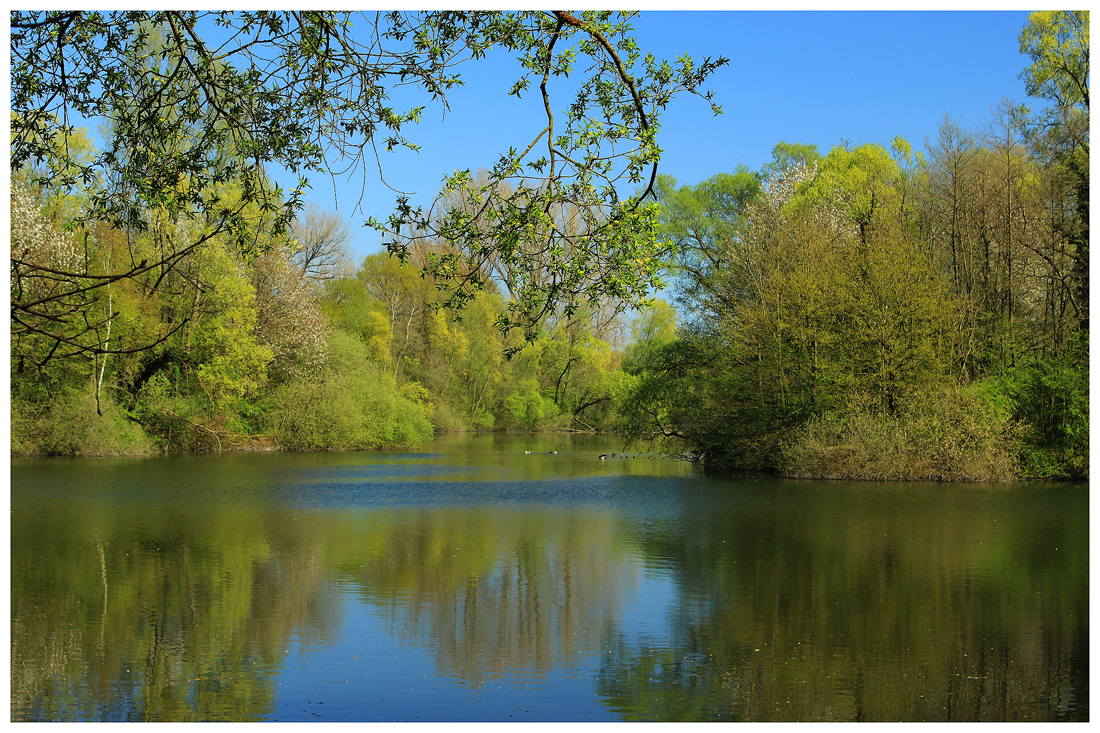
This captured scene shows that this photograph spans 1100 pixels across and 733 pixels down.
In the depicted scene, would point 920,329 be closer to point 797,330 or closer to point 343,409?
point 797,330

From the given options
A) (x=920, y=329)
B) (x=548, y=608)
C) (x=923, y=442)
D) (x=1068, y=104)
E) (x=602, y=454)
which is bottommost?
(x=602, y=454)

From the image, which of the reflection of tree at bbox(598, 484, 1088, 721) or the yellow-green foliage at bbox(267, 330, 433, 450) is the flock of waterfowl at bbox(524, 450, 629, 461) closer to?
the yellow-green foliage at bbox(267, 330, 433, 450)

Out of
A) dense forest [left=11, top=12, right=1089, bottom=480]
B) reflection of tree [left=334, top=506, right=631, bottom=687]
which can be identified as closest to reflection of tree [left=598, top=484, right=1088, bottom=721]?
reflection of tree [left=334, top=506, right=631, bottom=687]

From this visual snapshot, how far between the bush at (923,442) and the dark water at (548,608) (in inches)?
133

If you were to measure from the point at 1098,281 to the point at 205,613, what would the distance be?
8943 mm

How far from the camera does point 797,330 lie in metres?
26.4

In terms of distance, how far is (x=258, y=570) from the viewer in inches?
500

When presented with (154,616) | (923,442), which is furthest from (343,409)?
(154,616)

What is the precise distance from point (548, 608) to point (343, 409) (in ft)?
93.1

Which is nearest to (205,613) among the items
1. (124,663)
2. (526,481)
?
(124,663)

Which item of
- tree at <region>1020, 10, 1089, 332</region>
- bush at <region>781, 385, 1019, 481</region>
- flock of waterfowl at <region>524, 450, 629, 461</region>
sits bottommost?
flock of waterfowl at <region>524, 450, 629, 461</region>

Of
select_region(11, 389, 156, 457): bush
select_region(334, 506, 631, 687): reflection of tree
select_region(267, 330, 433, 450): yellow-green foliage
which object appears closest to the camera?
select_region(334, 506, 631, 687): reflection of tree

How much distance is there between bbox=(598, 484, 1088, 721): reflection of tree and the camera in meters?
7.21

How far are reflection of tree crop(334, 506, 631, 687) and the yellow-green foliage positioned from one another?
1999 cm
